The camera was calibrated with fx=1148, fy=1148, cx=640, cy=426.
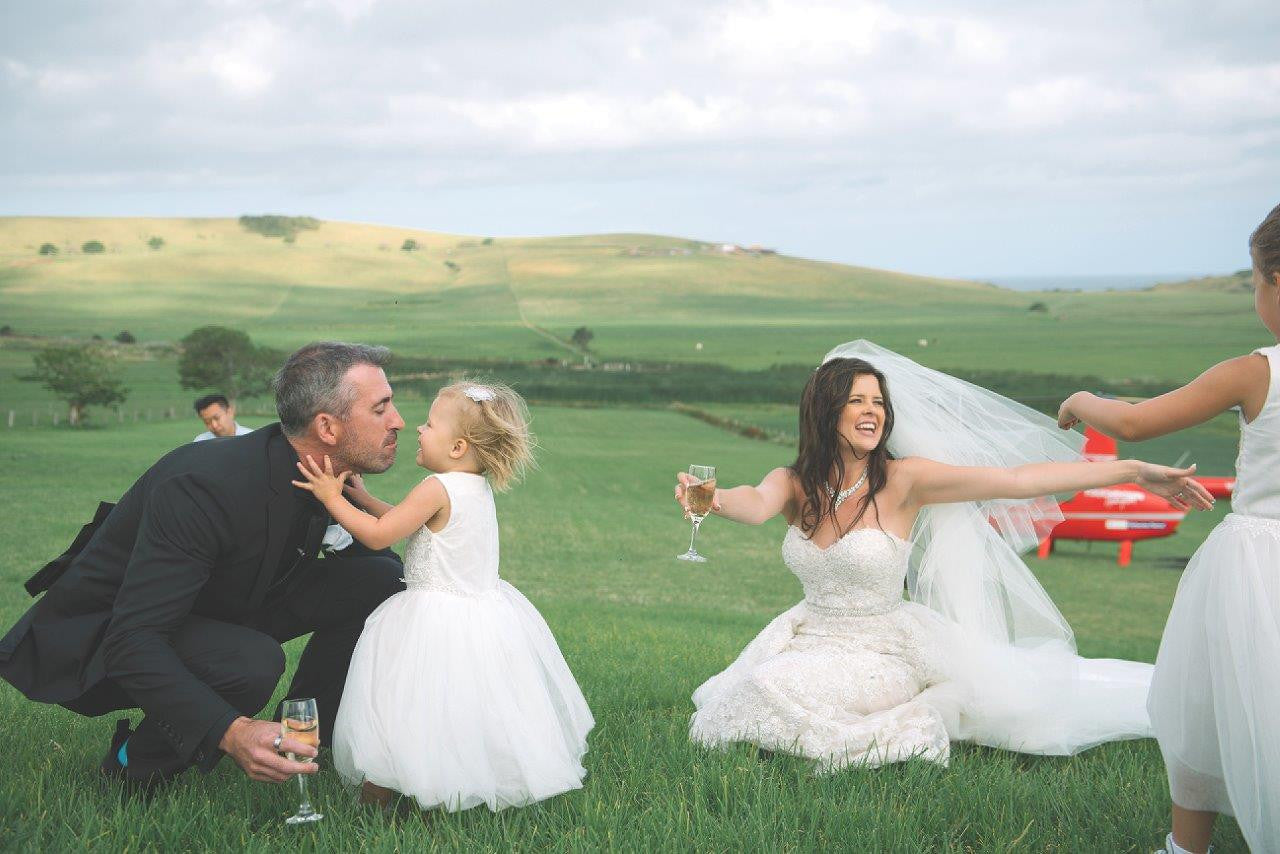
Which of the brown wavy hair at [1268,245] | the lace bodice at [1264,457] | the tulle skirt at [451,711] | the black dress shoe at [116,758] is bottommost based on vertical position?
the black dress shoe at [116,758]

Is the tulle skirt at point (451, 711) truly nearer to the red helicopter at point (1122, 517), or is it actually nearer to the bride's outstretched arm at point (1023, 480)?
the bride's outstretched arm at point (1023, 480)

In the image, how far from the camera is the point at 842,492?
6.18m

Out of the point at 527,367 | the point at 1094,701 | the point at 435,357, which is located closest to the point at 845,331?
the point at 527,367

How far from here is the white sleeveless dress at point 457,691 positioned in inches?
183

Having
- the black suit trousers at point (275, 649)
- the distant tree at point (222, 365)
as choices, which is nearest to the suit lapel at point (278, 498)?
the black suit trousers at point (275, 649)

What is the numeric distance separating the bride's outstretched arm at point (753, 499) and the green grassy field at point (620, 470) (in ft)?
3.82

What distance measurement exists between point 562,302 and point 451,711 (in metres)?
91.6

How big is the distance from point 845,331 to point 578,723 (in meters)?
94.2

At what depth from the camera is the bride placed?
18.9ft

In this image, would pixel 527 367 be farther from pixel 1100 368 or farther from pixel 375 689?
pixel 375 689

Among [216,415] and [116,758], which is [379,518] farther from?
[216,415]

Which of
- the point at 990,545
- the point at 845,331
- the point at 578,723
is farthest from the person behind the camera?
the point at 845,331

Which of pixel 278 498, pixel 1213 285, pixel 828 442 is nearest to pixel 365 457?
pixel 278 498

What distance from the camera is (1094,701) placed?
6.66 meters
